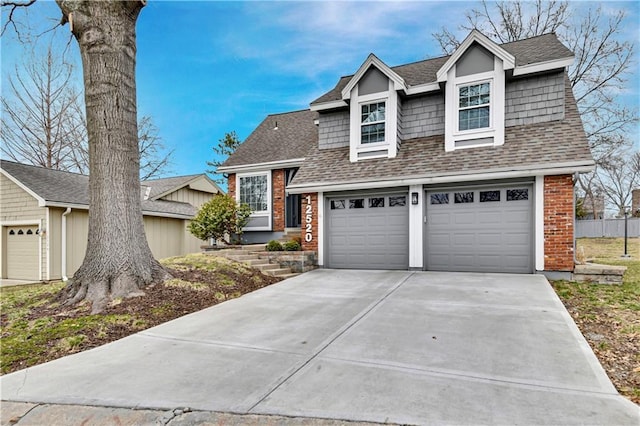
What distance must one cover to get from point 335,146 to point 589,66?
14505mm

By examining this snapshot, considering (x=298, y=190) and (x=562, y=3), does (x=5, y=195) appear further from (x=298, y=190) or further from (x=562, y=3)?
(x=562, y=3)

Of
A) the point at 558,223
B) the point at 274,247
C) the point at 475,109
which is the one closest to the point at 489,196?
the point at 558,223

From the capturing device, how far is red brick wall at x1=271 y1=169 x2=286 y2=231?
1271 centimetres

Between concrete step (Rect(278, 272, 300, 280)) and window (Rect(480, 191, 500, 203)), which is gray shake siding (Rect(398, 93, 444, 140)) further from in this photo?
concrete step (Rect(278, 272, 300, 280))

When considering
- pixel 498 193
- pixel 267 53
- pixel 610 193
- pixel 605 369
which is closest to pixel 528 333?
pixel 605 369

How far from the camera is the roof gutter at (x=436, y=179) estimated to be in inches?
290

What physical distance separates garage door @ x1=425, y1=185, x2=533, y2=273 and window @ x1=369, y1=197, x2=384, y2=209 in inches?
48.8

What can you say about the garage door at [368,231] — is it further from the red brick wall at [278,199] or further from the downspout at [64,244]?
the downspout at [64,244]

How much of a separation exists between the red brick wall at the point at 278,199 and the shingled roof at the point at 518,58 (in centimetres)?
295

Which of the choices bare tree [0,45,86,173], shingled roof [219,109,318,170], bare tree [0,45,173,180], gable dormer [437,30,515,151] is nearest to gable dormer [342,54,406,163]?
gable dormer [437,30,515,151]

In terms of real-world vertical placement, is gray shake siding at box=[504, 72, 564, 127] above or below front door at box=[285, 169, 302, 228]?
above

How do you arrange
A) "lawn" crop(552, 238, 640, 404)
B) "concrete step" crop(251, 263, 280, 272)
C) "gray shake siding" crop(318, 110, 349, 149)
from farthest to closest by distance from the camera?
"gray shake siding" crop(318, 110, 349, 149) < "concrete step" crop(251, 263, 280, 272) < "lawn" crop(552, 238, 640, 404)

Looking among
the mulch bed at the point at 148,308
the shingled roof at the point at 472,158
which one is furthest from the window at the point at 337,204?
the mulch bed at the point at 148,308

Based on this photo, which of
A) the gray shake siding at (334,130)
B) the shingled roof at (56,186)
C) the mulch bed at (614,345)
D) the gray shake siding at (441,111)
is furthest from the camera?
the shingled roof at (56,186)
